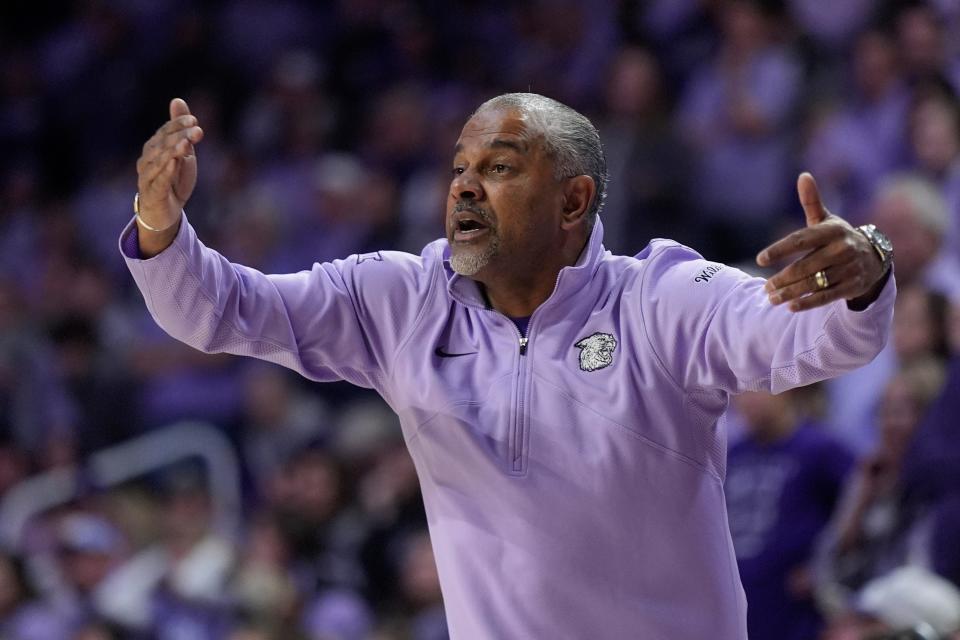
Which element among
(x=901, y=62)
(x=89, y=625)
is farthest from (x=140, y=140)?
(x=901, y=62)

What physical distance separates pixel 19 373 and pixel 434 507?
5924mm

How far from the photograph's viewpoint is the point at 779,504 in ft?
16.8

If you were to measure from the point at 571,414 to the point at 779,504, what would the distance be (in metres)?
2.29

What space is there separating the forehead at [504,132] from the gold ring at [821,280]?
92 cm

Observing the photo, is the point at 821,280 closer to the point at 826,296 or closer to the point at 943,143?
the point at 826,296

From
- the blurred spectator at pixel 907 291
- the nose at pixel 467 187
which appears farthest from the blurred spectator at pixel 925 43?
the nose at pixel 467 187

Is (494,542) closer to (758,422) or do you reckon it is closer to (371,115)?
(758,422)

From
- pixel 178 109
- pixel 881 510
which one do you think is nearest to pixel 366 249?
pixel 881 510

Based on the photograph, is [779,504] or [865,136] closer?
[779,504]

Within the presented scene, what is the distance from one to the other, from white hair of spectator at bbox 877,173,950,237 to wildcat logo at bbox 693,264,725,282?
8.98 ft

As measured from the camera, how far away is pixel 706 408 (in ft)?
10.0

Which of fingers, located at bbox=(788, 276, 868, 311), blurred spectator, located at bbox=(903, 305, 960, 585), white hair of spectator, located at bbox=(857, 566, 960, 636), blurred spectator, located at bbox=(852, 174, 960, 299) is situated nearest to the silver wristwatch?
fingers, located at bbox=(788, 276, 868, 311)

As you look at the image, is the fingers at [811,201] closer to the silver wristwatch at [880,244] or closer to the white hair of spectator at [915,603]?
the silver wristwatch at [880,244]

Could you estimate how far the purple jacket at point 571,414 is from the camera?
2947 millimetres
